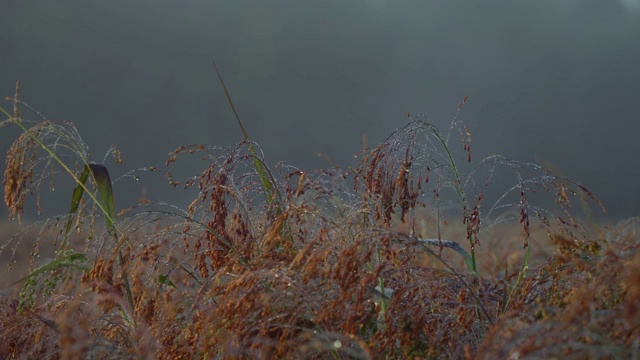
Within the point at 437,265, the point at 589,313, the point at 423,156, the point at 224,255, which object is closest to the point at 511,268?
the point at 437,265

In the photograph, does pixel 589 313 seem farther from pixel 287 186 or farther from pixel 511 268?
pixel 511 268

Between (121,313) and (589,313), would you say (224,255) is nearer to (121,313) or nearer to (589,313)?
(121,313)

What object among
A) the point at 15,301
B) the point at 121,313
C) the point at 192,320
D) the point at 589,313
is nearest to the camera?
the point at 589,313

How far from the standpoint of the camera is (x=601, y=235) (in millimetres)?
3021

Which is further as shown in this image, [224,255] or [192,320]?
[224,255]

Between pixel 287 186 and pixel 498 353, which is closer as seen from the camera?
pixel 498 353

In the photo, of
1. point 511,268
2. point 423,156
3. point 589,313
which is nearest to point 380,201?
point 423,156

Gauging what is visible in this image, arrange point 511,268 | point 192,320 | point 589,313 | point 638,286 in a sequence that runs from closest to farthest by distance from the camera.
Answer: point 638,286, point 589,313, point 192,320, point 511,268

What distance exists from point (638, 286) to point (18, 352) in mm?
2737

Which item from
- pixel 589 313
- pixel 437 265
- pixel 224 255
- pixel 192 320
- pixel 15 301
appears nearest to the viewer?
pixel 589 313

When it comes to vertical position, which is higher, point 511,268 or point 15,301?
point 511,268

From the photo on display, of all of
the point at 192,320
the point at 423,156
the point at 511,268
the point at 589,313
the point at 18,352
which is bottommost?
the point at 18,352

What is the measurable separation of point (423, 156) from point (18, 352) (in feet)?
6.71

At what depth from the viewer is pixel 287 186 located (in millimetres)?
3611
